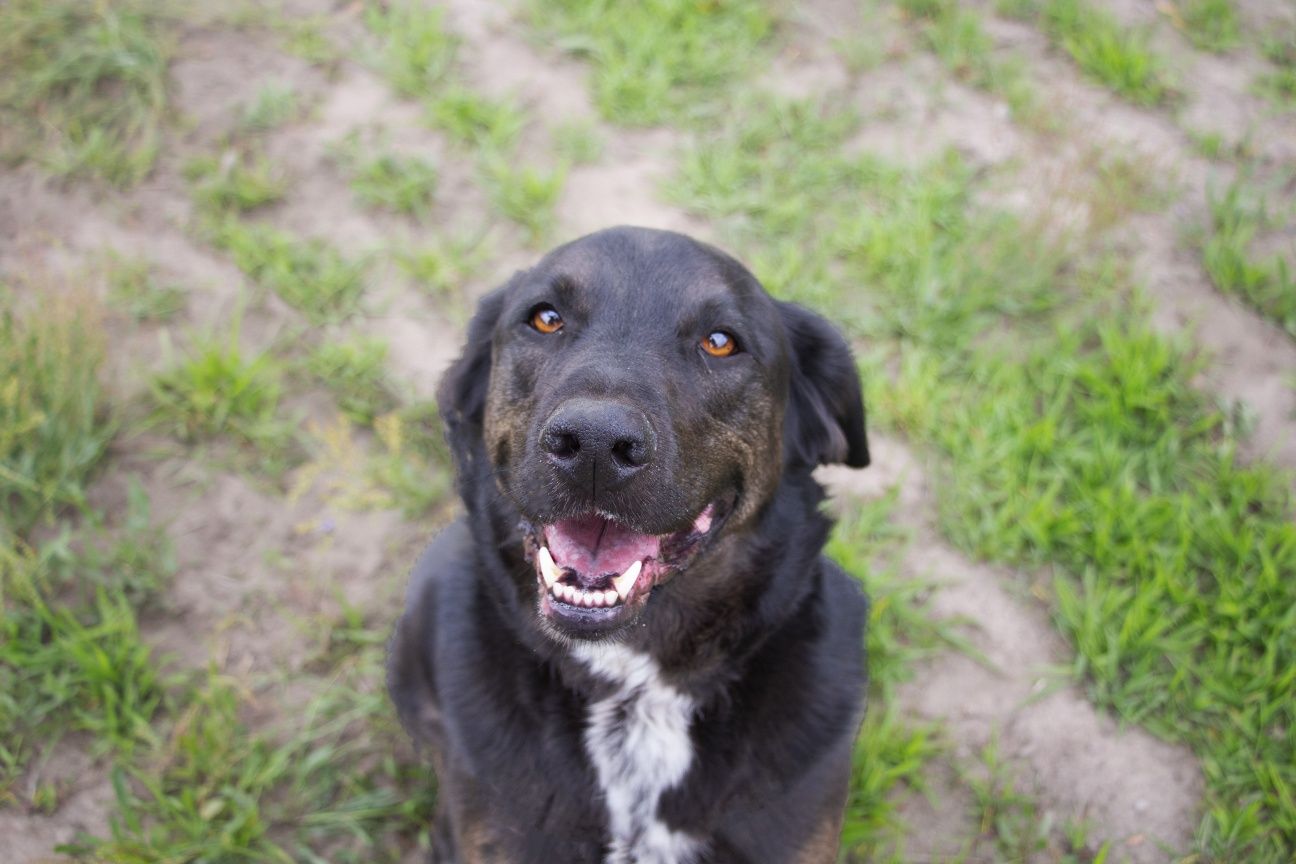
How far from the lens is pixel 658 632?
8.59 feet

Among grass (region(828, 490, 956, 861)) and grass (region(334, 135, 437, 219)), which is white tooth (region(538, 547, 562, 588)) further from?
grass (region(334, 135, 437, 219))

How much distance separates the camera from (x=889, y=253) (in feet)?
15.4

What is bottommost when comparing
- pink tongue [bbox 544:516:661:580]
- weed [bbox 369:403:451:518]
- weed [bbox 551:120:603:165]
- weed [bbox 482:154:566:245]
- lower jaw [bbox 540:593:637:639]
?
weed [bbox 369:403:451:518]

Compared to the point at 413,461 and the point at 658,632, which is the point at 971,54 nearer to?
the point at 413,461

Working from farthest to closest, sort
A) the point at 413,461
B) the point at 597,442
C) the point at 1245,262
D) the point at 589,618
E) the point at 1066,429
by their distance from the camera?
1. the point at 1245,262
2. the point at 1066,429
3. the point at 413,461
4. the point at 589,618
5. the point at 597,442

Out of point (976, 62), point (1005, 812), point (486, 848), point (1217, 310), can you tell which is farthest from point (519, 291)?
point (976, 62)

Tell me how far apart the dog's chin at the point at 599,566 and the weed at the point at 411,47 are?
3674 millimetres

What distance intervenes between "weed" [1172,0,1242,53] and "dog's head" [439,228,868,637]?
433cm

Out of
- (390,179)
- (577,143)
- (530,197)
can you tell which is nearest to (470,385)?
(530,197)

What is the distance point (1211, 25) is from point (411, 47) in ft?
15.1

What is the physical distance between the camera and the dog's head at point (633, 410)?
2217 millimetres

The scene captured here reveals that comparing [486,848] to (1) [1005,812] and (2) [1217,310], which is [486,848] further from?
(2) [1217,310]

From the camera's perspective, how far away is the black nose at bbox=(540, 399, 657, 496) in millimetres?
2117

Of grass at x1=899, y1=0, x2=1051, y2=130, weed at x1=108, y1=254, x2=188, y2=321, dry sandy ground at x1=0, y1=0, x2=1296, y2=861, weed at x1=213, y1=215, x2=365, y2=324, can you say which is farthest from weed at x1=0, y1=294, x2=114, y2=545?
grass at x1=899, y1=0, x2=1051, y2=130
